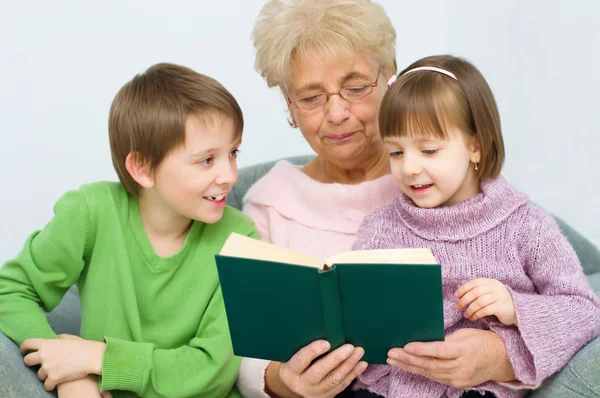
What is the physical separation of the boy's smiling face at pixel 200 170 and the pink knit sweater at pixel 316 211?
0.34m

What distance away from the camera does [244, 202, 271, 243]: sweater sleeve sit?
2537 millimetres

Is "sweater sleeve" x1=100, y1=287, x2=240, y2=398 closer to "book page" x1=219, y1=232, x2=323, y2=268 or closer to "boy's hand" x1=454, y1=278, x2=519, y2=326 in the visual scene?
"book page" x1=219, y1=232, x2=323, y2=268

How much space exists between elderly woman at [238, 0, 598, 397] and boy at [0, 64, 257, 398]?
22 cm

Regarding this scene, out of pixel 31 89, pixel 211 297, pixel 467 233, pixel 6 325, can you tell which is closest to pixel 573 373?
pixel 467 233

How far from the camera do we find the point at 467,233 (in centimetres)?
202

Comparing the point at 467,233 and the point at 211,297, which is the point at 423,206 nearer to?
the point at 467,233

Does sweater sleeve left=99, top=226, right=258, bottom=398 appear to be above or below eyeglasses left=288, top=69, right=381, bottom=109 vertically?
below

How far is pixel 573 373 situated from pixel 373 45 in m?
1.11

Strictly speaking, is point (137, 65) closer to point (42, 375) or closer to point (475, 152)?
point (42, 375)

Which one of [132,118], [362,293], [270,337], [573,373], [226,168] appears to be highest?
[132,118]

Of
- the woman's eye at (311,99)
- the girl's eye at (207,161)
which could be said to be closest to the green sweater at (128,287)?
the girl's eye at (207,161)

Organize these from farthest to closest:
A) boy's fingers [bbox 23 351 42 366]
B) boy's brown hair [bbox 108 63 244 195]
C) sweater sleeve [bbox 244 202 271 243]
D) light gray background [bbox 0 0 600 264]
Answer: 1. light gray background [bbox 0 0 600 264]
2. sweater sleeve [bbox 244 202 271 243]
3. boy's brown hair [bbox 108 63 244 195]
4. boy's fingers [bbox 23 351 42 366]

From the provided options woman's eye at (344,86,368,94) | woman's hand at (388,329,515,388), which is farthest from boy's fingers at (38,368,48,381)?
woman's eye at (344,86,368,94)

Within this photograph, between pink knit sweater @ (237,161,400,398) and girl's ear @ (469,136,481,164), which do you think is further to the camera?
pink knit sweater @ (237,161,400,398)
